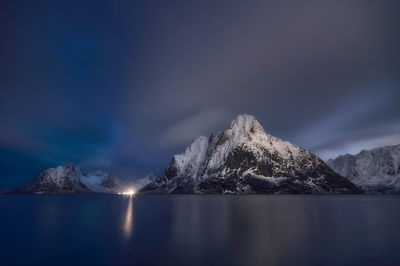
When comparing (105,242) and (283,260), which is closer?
(283,260)

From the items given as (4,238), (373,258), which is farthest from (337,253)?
(4,238)

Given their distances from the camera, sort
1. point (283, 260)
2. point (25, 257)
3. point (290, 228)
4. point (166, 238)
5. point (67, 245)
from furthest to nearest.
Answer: point (290, 228) < point (166, 238) < point (67, 245) < point (25, 257) < point (283, 260)

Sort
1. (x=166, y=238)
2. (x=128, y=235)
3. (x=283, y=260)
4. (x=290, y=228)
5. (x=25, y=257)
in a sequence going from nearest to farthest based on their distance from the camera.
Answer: (x=283, y=260), (x=25, y=257), (x=166, y=238), (x=128, y=235), (x=290, y=228)

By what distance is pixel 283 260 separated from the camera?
31.3m

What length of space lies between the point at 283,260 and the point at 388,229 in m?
36.7

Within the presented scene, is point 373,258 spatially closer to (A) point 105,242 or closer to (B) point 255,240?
(B) point 255,240

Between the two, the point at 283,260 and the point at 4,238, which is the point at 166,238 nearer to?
the point at 283,260

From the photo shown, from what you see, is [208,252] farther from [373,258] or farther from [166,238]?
[373,258]

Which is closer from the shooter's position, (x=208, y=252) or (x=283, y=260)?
(x=283, y=260)

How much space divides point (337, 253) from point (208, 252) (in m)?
16.0

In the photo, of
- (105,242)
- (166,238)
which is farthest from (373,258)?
(105,242)

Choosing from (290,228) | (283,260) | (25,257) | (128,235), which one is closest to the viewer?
(283,260)

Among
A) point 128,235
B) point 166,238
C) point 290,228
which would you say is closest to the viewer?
point 166,238

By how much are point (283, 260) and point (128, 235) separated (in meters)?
27.9
